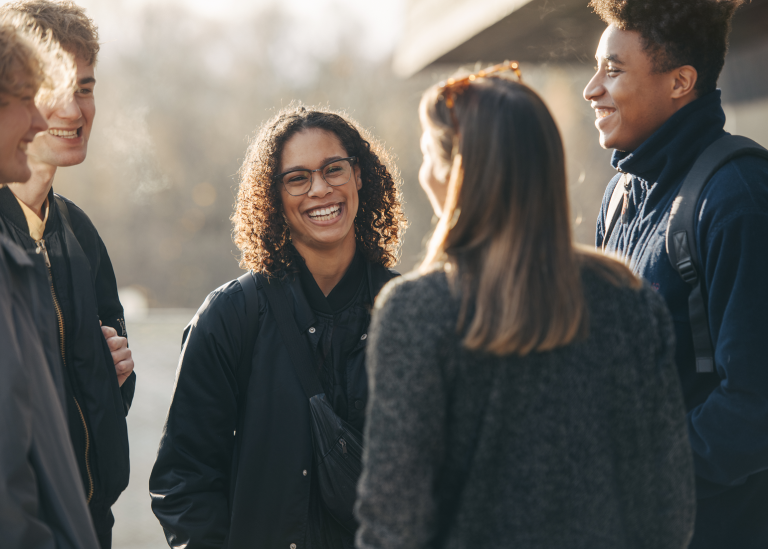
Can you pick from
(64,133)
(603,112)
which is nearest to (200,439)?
(64,133)

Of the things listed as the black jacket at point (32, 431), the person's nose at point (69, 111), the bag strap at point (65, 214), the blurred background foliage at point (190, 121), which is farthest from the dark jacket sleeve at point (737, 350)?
the blurred background foliage at point (190, 121)

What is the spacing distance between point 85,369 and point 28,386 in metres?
0.73

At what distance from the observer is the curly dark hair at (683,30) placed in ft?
7.27

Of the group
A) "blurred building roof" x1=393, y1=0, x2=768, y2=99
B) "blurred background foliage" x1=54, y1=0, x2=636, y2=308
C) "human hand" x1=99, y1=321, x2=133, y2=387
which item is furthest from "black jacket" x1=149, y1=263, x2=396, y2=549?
"blurred background foliage" x1=54, y1=0, x2=636, y2=308

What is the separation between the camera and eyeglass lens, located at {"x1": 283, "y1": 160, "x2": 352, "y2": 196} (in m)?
2.58

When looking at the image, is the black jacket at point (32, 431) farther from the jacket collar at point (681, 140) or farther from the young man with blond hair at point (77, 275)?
the jacket collar at point (681, 140)

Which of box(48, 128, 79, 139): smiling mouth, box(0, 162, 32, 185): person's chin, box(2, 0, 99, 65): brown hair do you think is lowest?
box(0, 162, 32, 185): person's chin

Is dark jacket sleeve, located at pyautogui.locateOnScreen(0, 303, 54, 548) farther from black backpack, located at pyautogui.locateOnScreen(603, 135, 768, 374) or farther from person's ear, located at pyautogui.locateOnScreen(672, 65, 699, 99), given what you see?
person's ear, located at pyautogui.locateOnScreen(672, 65, 699, 99)

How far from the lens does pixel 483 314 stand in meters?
1.29

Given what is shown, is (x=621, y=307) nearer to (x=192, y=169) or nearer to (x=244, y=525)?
(x=244, y=525)

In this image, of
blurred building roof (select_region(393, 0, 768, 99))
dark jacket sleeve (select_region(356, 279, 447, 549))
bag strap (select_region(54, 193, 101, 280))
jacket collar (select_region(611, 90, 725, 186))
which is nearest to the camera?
dark jacket sleeve (select_region(356, 279, 447, 549))

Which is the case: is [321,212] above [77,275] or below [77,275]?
above

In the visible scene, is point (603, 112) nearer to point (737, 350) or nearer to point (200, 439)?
point (737, 350)

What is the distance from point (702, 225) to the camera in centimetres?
192
